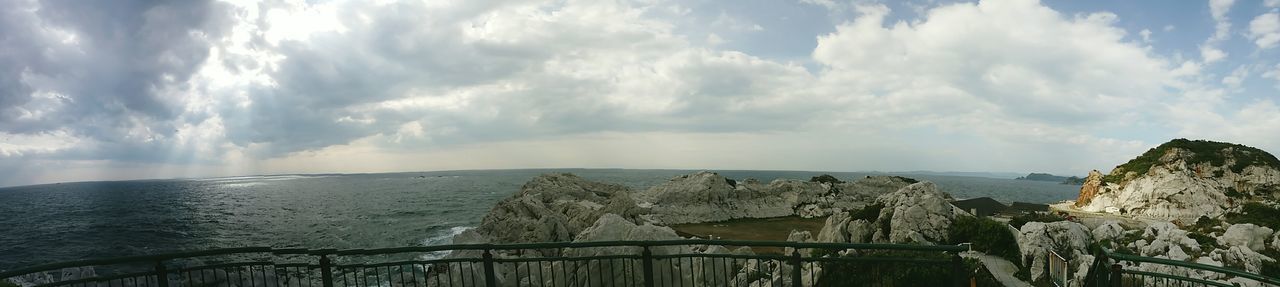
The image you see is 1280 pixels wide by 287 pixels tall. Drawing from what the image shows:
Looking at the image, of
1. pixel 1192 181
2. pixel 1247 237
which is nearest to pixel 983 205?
pixel 1192 181

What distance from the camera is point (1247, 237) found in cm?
2069

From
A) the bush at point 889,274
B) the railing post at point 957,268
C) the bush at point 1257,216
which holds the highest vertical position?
the railing post at point 957,268

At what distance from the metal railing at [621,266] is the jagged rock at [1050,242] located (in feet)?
13.7

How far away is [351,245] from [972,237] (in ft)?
144

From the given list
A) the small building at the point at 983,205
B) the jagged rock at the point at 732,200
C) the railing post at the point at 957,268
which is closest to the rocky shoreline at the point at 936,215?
the jagged rock at the point at 732,200

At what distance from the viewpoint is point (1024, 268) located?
17859 millimetres

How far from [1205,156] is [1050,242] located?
150 ft

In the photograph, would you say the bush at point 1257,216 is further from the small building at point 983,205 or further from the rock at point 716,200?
the rock at point 716,200

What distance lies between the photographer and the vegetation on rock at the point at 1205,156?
44450 millimetres

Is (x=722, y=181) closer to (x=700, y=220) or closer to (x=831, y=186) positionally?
(x=700, y=220)

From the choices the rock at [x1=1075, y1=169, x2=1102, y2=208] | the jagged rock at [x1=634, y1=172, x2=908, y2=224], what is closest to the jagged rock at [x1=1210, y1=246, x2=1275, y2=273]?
the jagged rock at [x1=634, y1=172, x2=908, y2=224]

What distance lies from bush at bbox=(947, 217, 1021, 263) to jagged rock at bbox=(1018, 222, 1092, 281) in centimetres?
52

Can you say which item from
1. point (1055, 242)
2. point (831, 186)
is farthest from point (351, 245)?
point (831, 186)

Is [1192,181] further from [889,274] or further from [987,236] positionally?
[889,274]
